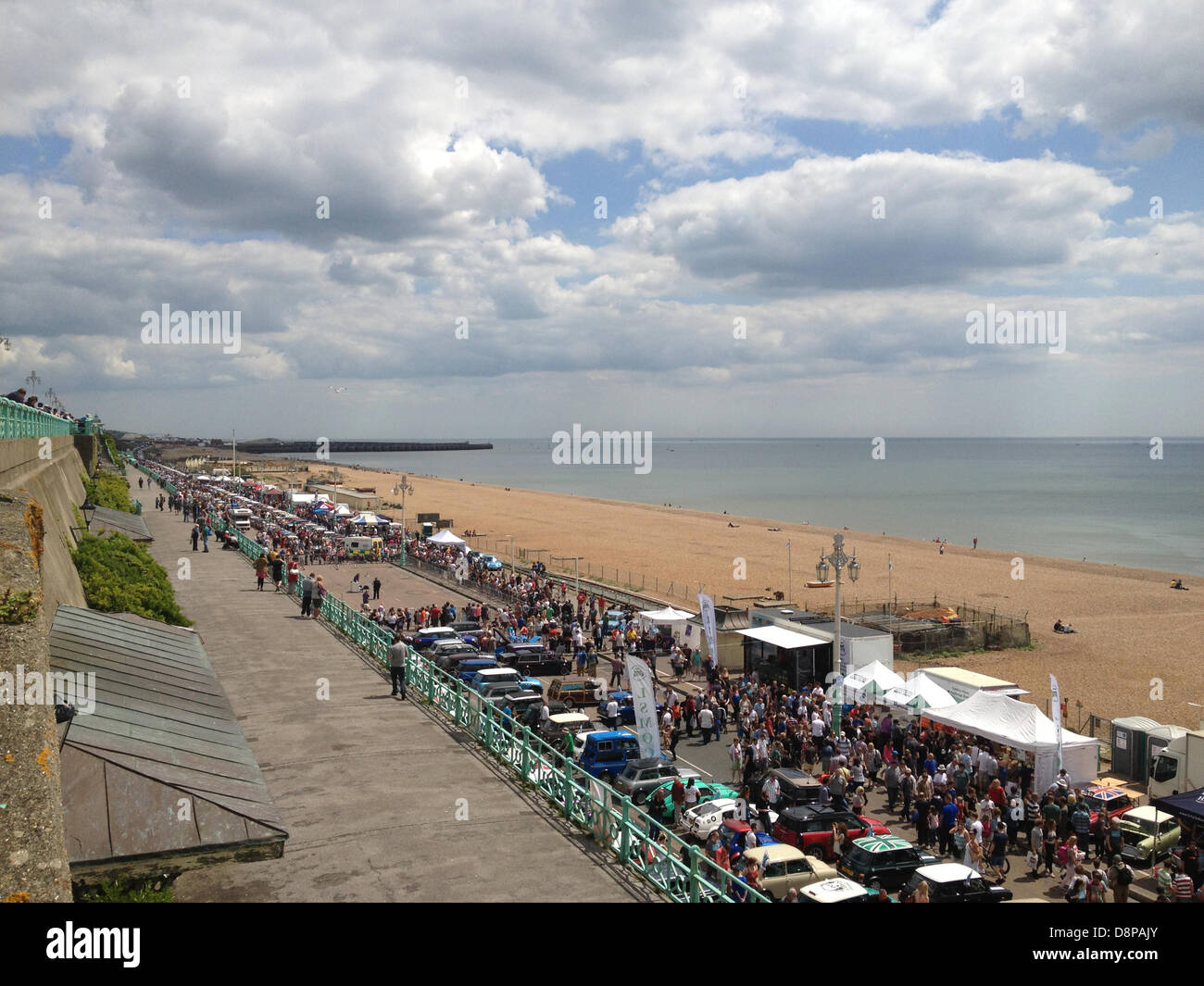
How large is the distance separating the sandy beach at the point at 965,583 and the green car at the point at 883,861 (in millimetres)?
13575

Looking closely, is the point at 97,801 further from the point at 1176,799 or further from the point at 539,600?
the point at 539,600

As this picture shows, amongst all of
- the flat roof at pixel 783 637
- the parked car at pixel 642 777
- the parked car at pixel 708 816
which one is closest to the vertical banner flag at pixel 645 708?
the parked car at pixel 642 777

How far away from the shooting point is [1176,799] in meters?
15.2

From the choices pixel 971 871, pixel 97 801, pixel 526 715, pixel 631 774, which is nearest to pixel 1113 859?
pixel 971 871

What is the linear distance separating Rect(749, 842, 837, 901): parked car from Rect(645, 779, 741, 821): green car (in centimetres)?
252

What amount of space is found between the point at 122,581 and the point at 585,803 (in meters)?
11.0

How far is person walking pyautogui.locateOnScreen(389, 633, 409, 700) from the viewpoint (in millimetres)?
15594

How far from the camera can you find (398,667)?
51.4 ft

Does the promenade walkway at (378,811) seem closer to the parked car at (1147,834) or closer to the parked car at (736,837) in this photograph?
the parked car at (736,837)

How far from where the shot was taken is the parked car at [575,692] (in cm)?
2569

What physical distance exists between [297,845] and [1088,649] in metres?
35.9

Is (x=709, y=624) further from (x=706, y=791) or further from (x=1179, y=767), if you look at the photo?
(x=1179, y=767)

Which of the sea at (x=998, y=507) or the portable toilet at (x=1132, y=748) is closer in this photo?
the portable toilet at (x=1132, y=748)
